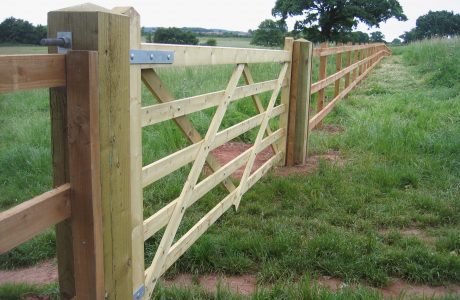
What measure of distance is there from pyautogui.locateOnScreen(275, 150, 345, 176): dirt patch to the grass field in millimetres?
116

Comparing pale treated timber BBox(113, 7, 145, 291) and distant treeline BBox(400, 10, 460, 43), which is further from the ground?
distant treeline BBox(400, 10, 460, 43)

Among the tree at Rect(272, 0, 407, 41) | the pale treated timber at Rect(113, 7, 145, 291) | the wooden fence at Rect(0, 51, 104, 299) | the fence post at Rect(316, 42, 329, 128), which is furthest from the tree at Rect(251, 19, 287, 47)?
the wooden fence at Rect(0, 51, 104, 299)

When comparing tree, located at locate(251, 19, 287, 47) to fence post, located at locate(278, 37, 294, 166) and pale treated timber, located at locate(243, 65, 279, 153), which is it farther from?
pale treated timber, located at locate(243, 65, 279, 153)

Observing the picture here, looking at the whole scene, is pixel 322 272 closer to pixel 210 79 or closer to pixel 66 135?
pixel 66 135

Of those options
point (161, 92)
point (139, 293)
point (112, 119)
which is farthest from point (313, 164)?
point (112, 119)

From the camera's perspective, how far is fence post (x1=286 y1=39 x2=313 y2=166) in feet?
19.4

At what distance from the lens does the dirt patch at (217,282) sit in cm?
320

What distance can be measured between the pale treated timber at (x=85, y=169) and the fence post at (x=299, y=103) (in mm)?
4391

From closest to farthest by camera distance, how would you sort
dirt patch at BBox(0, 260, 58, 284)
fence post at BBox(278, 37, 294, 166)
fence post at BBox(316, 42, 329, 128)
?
1. dirt patch at BBox(0, 260, 58, 284)
2. fence post at BBox(278, 37, 294, 166)
3. fence post at BBox(316, 42, 329, 128)

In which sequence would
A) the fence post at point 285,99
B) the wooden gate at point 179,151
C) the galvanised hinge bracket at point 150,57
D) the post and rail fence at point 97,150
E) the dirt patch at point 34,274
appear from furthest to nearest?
the fence post at point 285,99 → the dirt patch at point 34,274 → the wooden gate at point 179,151 → the galvanised hinge bracket at point 150,57 → the post and rail fence at point 97,150

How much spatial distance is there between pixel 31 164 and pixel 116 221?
377 cm

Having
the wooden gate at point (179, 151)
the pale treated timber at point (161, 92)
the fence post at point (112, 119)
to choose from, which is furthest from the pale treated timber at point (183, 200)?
the fence post at point (112, 119)

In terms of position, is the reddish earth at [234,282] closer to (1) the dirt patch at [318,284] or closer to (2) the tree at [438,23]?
(1) the dirt patch at [318,284]

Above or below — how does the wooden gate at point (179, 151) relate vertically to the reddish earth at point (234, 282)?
above
